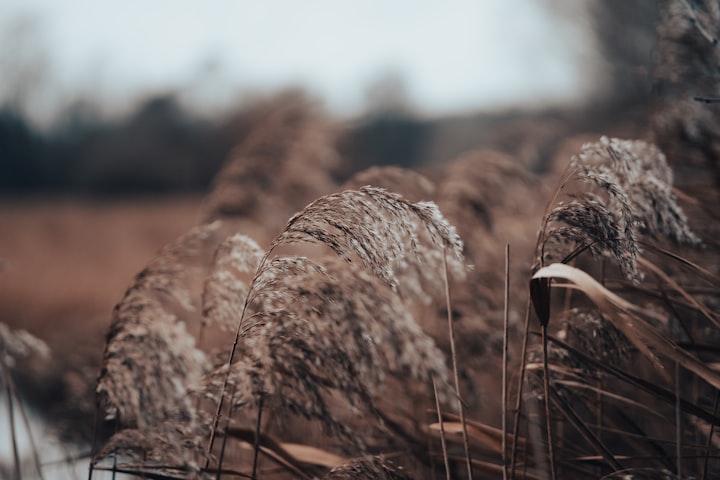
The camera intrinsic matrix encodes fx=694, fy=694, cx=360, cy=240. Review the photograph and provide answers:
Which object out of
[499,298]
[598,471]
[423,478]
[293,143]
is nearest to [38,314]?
[293,143]

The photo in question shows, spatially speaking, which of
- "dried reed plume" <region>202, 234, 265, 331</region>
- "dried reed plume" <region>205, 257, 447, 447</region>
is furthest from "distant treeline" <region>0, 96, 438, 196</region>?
"dried reed plume" <region>202, 234, 265, 331</region>

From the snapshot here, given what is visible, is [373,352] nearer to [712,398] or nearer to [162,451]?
[162,451]

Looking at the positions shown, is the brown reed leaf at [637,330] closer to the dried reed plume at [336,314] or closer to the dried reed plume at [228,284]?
the dried reed plume at [336,314]

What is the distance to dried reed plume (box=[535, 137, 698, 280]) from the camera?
1.27 m

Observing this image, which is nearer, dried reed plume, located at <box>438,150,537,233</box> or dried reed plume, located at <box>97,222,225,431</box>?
dried reed plume, located at <box>97,222,225,431</box>

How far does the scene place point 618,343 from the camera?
1.47 meters

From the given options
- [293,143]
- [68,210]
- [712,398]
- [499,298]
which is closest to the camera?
[712,398]

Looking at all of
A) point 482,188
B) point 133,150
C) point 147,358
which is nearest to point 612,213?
point 147,358

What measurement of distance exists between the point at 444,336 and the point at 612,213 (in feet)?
4.48

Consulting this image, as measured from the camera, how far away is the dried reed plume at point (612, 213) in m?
1.27

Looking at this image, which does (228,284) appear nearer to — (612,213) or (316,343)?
(316,343)

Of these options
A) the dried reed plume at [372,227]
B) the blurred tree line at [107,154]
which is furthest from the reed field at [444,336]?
the blurred tree line at [107,154]

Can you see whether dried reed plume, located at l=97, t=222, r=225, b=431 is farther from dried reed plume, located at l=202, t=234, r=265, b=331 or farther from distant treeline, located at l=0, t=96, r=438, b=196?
distant treeline, located at l=0, t=96, r=438, b=196

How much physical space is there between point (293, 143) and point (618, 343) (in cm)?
369
